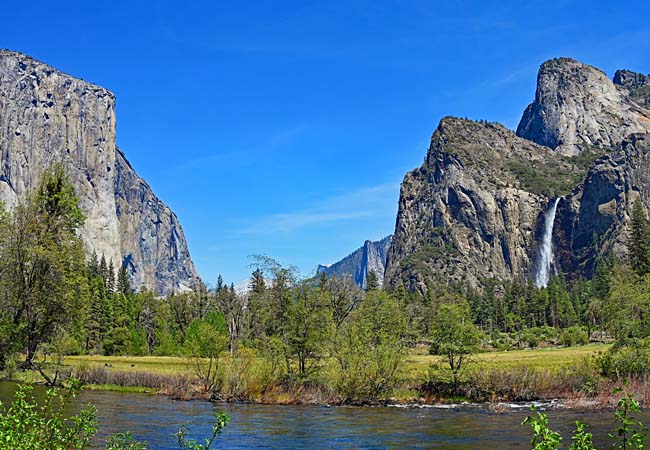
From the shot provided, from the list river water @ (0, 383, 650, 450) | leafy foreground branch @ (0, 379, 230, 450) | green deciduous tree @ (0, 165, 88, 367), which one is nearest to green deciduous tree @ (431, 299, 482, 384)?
river water @ (0, 383, 650, 450)

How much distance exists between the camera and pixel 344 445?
28.7 meters

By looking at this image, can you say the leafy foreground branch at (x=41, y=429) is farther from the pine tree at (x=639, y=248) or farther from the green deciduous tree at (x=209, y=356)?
the pine tree at (x=639, y=248)

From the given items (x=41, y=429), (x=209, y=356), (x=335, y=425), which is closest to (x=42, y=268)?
(x=41, y=429)

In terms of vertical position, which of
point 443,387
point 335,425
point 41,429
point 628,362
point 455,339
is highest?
point 455,339

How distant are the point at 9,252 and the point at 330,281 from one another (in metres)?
71.4

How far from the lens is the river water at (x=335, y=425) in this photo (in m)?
29.1

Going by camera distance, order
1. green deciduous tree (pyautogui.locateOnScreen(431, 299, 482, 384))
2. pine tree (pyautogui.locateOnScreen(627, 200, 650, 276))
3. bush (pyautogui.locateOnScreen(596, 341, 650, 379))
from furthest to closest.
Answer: pine tree (pyautogui.locateOnScreen(627, 200, 650, 276))
green deciduous tree (pyautogui.locateOnScreen(431, 299, 482, 384))
bush (pyautogui.locateOnScreen(596, 341, 650, 379))

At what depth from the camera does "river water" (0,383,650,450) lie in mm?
29094

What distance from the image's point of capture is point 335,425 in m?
35.3

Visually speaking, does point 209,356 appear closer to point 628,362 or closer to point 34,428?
point 628,362

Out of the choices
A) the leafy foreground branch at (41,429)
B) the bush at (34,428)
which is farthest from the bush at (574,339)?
the bush at (34,428)

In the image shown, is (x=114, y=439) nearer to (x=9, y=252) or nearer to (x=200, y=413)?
(x=9, y=252)

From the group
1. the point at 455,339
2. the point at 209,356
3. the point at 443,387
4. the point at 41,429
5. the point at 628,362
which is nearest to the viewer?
the point at 41,429

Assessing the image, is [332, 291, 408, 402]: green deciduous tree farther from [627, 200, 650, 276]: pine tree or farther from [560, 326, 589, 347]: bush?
[627, 200, 650, 276]: pine tree
